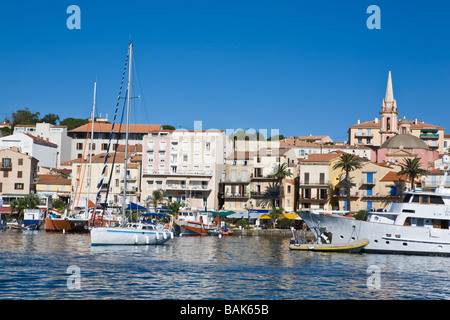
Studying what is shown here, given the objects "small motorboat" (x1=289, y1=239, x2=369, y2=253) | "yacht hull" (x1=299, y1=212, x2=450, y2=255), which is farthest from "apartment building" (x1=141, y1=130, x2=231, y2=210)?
"small motorboat" (x1=289, y1=239, x2=369, y2=253)

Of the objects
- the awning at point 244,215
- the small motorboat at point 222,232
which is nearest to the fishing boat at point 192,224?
the small motorboat at point 222,232

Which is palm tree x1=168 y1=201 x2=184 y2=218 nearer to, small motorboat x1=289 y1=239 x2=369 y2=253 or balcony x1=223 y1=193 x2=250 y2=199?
balcony x1=223 y1=193 x2=250 y2=199

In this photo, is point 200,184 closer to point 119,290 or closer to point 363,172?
point 363,172

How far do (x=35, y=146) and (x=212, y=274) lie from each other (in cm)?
8852

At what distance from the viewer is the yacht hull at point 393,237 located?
49.4m

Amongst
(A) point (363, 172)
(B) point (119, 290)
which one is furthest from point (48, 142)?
(B) point (119, 290)

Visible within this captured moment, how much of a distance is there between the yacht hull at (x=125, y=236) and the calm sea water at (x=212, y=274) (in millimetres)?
709

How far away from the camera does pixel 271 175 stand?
9238cm

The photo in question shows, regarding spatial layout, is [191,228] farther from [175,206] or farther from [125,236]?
[125,236]

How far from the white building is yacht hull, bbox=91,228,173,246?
6262 cm

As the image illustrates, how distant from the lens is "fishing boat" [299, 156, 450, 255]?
1946 inches

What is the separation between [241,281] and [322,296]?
5.58 meters

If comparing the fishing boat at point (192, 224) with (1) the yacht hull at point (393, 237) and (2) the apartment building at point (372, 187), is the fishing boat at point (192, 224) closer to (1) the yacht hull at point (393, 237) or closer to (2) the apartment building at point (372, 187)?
(2) the apartment building at point (372, 187)

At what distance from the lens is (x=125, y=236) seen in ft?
165
